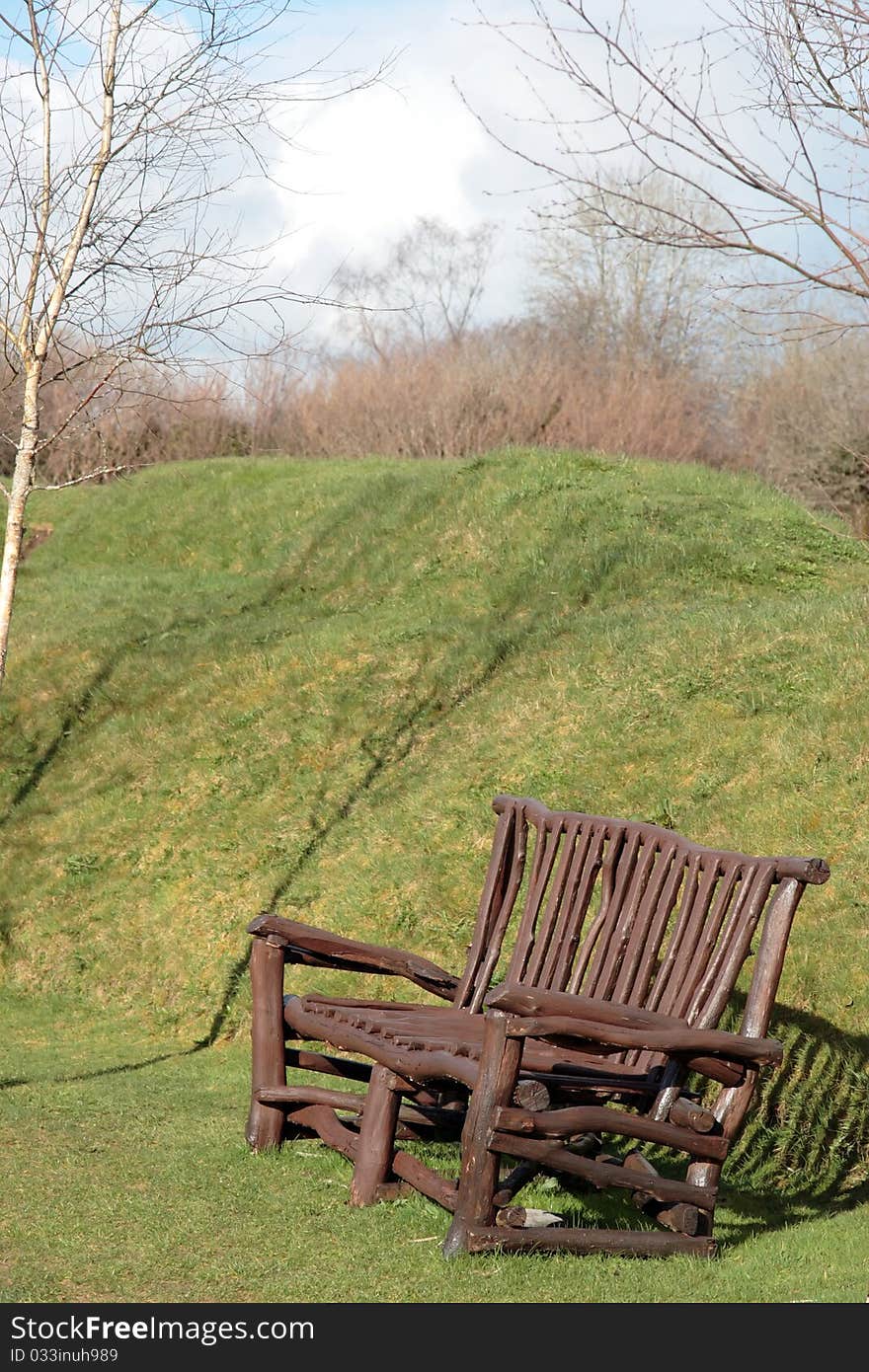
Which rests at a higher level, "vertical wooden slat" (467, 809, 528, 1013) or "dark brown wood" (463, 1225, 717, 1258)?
"vertical wooden slat" (467, 809, 528, 1013)

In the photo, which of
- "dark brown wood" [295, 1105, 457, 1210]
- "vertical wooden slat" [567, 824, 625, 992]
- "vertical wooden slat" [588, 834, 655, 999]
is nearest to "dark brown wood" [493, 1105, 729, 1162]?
"dark brown wood" [295, 1105, 457, 1210]

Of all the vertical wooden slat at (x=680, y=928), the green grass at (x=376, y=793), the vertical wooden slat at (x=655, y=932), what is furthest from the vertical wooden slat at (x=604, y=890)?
the green grass at (x=376, y=793)

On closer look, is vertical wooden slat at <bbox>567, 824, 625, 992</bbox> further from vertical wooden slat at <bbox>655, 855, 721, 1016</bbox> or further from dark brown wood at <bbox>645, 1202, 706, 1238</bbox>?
dark brown wood at <bbox>645, 1202, 706, 1238</bbox>

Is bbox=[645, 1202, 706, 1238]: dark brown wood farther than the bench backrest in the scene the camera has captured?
No

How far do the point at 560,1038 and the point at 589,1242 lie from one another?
Result: 0.67 m

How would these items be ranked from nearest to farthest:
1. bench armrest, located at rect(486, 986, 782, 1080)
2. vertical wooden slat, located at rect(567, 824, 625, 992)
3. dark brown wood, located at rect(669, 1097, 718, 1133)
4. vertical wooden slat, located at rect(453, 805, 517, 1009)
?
bench armrest, located at rect(486, 986, 782, 1080) → dark brown wood, located at rect(669, 1097, 718, 1133) → vertical wooden slat, located at rect(567, 824, 625, 992) → vertical wooden slat, located at rect(453, 805, 517, 1009)

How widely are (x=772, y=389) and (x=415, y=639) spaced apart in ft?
65.4

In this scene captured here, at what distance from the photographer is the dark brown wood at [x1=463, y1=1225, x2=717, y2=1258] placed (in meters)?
4.05

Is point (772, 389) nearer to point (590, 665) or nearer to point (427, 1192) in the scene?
point (590, 665)

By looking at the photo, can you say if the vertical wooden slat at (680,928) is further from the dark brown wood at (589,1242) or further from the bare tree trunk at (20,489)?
the bare tree trunk at (20,489)

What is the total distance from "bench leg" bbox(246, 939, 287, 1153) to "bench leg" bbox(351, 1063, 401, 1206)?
2.25ft

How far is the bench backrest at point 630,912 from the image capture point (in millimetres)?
4516

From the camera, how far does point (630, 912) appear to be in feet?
16.5

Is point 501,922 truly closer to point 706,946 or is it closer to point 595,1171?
point 706,946
